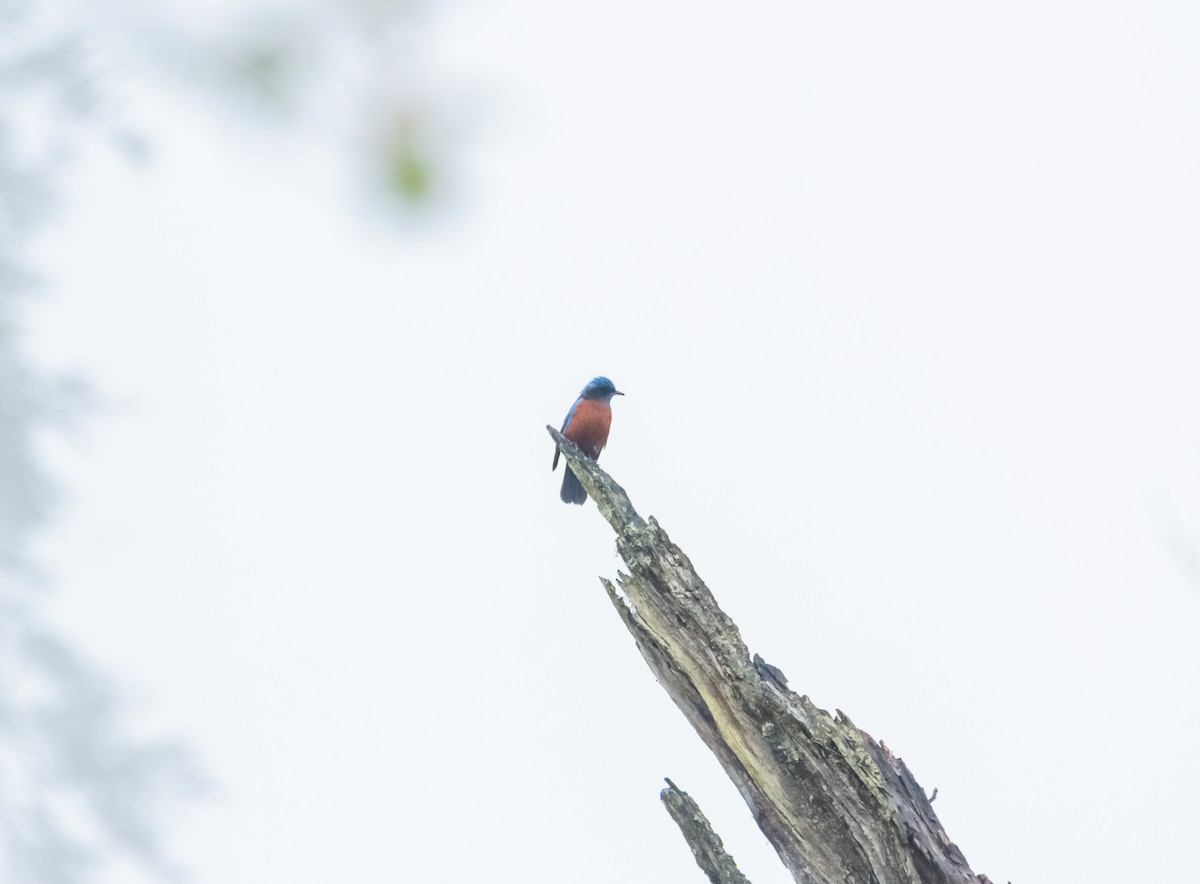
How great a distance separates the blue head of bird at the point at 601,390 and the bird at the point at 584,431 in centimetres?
34

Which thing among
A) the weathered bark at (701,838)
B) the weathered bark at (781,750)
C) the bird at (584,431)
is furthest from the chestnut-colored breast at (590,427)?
the weathered bark at (701,838)

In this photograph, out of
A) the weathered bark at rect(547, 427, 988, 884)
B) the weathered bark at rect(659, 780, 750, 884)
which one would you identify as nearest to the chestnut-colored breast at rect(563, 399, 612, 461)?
the weathered bark at rect(547, 427, 988, 884)

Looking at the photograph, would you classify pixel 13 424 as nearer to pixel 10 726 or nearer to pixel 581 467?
pixel 10 726

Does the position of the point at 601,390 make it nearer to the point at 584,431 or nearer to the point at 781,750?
the point at 584,431

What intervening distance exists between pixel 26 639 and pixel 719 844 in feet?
83.7

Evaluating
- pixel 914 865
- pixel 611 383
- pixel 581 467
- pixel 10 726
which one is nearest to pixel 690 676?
pixel 914 865

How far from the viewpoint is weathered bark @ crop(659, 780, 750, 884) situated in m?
4.69

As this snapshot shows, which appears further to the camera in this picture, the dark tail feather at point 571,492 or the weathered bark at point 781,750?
the dark tail feather at point 571,492

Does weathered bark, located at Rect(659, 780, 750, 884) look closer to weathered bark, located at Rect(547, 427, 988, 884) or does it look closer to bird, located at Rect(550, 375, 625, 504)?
weathered bark, located at Rect(547, 427, 988, 884)

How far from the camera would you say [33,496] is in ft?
90.8

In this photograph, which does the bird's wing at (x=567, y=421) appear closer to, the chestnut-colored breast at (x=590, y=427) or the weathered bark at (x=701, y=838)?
the chestnut-colored breast at (x=590, y=427)

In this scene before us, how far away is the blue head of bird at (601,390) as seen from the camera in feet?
45.5

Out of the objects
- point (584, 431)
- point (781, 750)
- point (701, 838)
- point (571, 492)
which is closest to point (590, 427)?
point (584, 431)

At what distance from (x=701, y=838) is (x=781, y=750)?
0.45 meters
